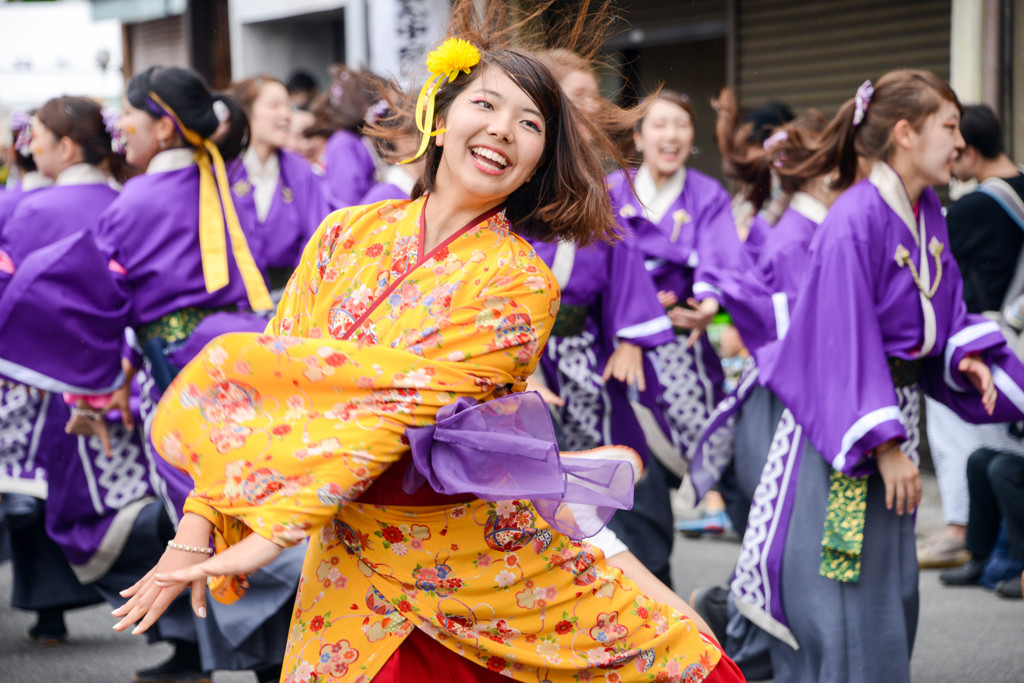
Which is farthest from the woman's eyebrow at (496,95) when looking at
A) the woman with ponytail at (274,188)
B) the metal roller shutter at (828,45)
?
the metal roller shutter at (828,45)

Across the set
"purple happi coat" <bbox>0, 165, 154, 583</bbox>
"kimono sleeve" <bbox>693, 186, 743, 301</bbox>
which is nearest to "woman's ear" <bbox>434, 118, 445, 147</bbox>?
"purple happi coat" <bbox>0, 165, 154, 583</bbox>

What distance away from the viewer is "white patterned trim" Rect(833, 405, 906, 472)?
287 cm

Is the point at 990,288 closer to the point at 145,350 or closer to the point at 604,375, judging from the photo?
the point at 604,375

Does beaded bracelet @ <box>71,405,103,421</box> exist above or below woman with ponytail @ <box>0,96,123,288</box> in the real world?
below

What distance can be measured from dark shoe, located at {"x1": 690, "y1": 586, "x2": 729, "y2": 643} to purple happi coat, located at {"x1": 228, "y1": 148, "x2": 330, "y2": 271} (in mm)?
2842

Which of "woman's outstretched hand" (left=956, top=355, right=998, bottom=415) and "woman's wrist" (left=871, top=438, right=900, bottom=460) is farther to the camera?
"woman's outstretched hand" (left=956, top=355, right=998, bottom=415)

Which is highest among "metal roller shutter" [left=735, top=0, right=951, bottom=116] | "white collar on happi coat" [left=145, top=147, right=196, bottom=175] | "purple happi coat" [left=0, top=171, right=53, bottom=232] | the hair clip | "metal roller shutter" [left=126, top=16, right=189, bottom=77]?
"metal roller shutter" [left=126, top=16, right=189, bottom=77]

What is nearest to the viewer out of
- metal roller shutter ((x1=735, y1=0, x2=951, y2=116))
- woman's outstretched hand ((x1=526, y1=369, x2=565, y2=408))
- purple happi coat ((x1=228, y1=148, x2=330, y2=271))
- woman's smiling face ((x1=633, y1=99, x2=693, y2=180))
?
woman's outstretched hand ((x1=526, y1=369, x2=565, y2=408))

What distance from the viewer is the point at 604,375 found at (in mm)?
4086

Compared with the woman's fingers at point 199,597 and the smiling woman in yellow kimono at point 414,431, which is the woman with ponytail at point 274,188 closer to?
the smiling woman in yellow kimono at point 414,431

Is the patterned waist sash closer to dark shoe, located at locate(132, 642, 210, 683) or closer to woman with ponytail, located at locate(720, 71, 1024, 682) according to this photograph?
woman with ponytail, located at locate(720, 71, 1024, 682)

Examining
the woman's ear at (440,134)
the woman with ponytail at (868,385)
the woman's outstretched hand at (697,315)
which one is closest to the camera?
the woman's ear at (440,134)

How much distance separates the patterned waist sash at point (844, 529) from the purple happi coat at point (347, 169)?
12.6 ft

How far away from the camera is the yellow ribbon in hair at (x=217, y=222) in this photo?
367cm
